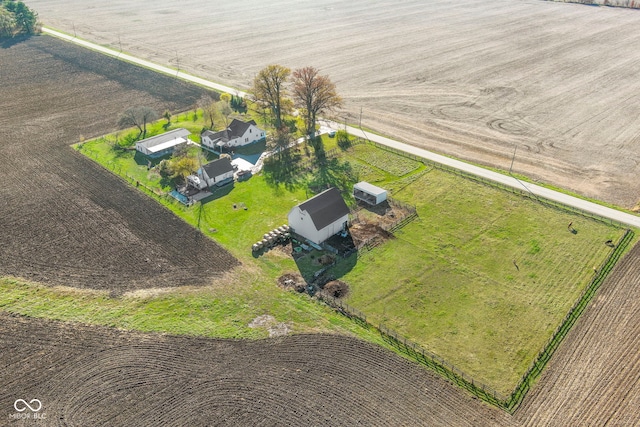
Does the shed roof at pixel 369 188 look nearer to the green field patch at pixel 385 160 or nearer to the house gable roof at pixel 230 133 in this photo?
the green field patch at pixel 385 160

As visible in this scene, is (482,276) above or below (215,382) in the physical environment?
above

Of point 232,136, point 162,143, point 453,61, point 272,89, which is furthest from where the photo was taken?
point 453,61

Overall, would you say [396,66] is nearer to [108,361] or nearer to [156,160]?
[156,160]

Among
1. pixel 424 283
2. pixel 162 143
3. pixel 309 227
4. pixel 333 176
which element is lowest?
pixel 424 283

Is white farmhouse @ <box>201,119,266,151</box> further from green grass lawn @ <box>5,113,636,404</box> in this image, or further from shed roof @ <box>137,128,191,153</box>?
green grass lawn @ <box>5,113,636,404</box>

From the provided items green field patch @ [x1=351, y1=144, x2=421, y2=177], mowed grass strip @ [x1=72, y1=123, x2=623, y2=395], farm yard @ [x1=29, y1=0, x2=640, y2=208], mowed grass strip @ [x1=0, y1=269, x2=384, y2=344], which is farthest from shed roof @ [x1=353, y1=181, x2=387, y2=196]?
mowed grass strip @ [x1=0, y1=269, x2=384, y2=344]

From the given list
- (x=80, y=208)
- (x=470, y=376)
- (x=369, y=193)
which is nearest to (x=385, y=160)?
(x=369, y=193)

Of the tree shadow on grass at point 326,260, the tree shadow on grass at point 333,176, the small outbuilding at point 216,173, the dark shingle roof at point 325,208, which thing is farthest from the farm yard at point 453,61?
the tree shadow on grass at point 326,260

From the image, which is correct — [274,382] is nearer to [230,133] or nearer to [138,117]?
[230,133]
